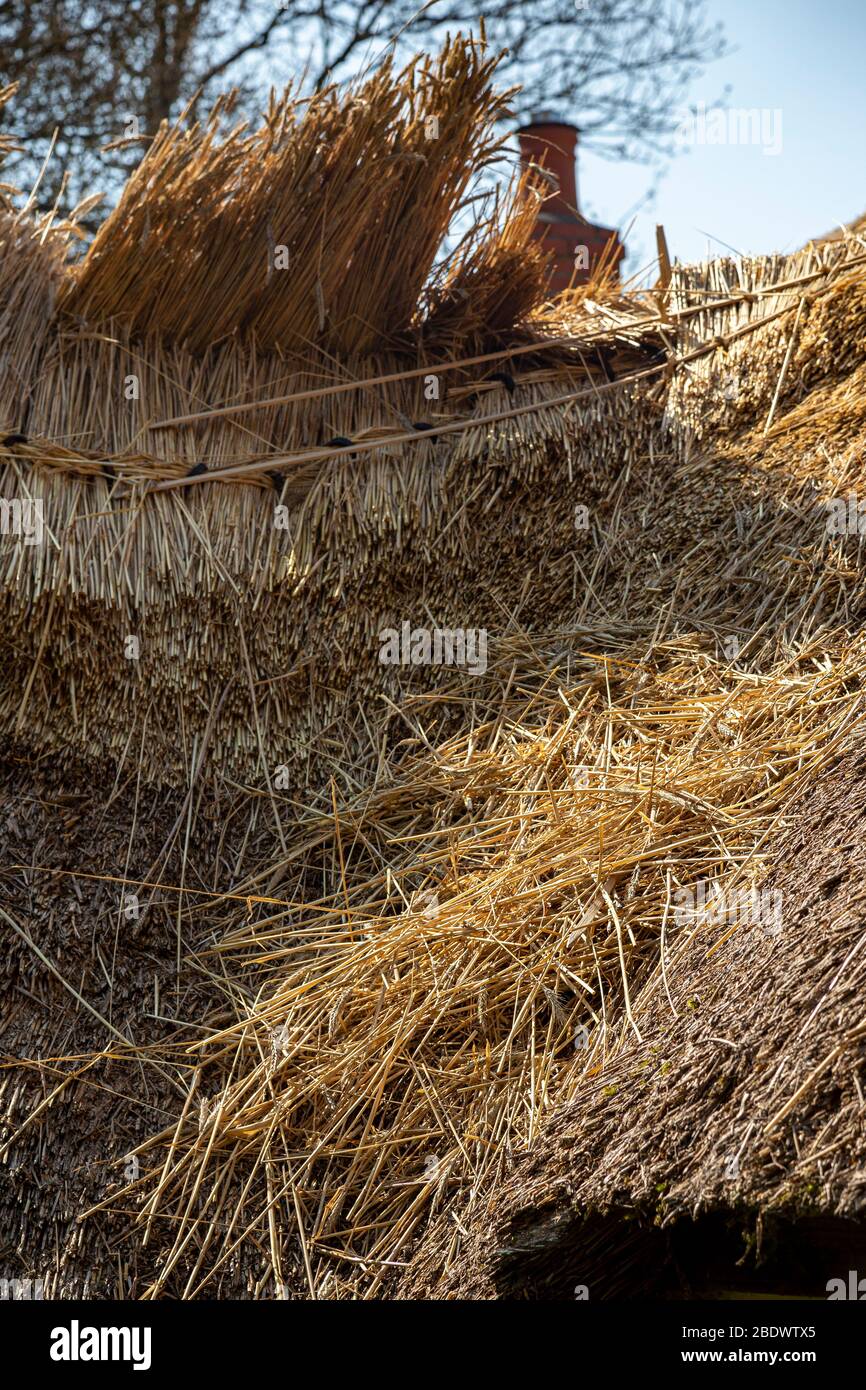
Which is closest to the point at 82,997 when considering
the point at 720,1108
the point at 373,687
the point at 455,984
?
the point at 455,984

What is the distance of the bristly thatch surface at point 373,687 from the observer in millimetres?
2160

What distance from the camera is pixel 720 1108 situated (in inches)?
64.1

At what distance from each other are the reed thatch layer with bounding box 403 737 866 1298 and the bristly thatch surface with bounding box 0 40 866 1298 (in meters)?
0.02

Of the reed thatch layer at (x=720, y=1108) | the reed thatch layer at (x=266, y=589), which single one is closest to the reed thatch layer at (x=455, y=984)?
the reed thatch layer at (x=720, y=1108)

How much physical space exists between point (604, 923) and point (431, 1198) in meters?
0.57

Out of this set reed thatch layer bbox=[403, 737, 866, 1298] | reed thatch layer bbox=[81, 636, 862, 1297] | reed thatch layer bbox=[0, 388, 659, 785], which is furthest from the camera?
reed thatch layer bbox=[0, 388, 659, 785]

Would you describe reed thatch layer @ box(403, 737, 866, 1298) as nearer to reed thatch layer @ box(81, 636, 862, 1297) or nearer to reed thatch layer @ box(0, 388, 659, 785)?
reed thatch layer @ box(81, 636, 862, 1297)

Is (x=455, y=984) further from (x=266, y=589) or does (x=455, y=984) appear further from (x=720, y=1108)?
(x=266, y=589)

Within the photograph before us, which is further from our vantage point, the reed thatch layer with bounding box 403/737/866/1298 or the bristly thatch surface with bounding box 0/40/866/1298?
the bristly thatch surface with bounding box 0/40/866/1298

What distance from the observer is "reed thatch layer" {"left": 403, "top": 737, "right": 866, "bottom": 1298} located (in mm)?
1496

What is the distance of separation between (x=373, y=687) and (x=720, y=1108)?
164 centimetres

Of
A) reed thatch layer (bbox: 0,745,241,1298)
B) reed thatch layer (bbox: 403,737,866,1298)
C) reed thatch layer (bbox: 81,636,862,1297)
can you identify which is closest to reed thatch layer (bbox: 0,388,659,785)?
reed thatch layer (bbox: 0,745,241,1298)

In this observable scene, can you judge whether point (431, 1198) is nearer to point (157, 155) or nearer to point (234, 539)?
point (234, 539)

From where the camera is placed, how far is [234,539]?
307cm
